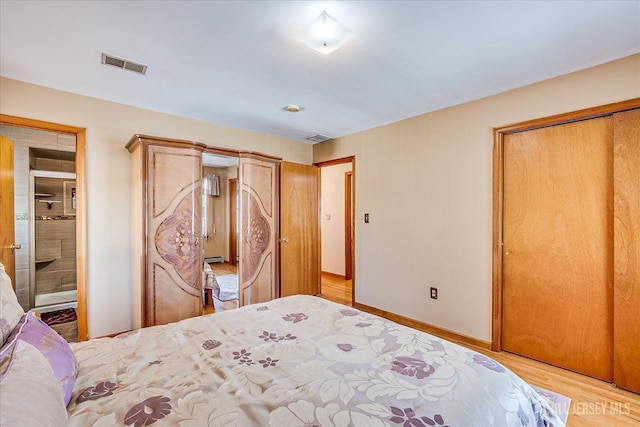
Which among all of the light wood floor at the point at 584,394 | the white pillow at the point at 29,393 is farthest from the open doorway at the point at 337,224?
the white pillow at the point at 29,393

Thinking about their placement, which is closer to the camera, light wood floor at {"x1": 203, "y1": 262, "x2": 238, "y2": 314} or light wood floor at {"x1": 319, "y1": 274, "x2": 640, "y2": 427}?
light wood floor at {"x1": 319, "y1": 274, "x2": 640, "y2": 427}

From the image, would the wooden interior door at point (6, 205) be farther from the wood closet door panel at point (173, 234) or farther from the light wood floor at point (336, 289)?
the light wood floor at point (336, 289)

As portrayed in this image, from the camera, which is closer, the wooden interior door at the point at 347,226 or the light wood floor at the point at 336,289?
the light wood floor at the point at 336,289

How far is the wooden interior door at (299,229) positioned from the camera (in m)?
4.00

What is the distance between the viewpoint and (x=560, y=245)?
2383 millimetres

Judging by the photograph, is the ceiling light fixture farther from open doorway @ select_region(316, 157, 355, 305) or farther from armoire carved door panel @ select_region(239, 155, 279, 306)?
open doorway @ select_region(316, 157, 355, 305)

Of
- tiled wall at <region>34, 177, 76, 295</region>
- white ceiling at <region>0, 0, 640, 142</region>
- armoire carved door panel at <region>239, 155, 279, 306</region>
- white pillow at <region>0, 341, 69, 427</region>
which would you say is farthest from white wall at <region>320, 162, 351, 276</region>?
white pillow at <region>0, 341, 69, 427</region>

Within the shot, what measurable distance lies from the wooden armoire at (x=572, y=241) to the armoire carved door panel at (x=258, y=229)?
2469mm

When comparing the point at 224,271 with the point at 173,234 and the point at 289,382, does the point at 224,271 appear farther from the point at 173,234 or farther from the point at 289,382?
the point at 289,382

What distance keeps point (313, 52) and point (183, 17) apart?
83 centimetres

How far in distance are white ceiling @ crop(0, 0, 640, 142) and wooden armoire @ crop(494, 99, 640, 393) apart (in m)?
0.52

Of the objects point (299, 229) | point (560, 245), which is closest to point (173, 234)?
point (299, 229)

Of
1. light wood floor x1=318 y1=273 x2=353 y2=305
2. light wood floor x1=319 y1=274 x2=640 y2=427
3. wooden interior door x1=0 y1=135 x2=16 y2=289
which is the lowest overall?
light wood floor x1=318 y1=273 x2=353 y2=305

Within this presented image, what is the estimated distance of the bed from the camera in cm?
90
